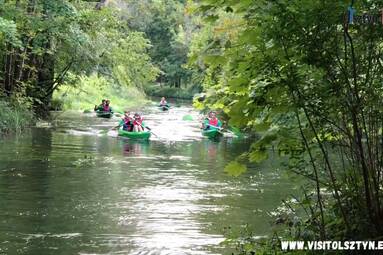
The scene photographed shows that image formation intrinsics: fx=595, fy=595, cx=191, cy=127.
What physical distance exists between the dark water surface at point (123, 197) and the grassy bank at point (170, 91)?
50.1 m

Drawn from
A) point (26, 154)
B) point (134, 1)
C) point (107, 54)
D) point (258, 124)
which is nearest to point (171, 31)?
point (134, 1)

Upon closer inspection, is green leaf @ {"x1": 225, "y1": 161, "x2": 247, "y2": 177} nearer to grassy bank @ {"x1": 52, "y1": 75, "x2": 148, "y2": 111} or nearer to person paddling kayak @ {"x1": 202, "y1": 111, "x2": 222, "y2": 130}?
person paddling kayak @ {"x1": 202, "y1": 111, "x2": 222, "y2": 130}

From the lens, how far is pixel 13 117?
2317 cm

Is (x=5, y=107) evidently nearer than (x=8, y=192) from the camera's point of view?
No

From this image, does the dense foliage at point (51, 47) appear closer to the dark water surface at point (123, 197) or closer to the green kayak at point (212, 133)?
the dark water surface at point (123, 197)

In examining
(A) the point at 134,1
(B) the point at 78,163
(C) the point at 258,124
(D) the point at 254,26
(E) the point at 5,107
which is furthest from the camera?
(A) the point at 134,1

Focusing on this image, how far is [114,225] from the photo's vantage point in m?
9.59

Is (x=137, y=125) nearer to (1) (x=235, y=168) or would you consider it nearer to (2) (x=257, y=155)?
(1) (x=235, y=168)

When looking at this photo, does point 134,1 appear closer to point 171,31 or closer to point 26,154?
point 171,31

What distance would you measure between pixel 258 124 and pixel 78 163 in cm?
1178

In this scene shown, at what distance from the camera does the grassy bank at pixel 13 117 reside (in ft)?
73.7

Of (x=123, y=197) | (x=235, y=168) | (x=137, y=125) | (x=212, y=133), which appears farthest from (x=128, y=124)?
(x=235, y=168)

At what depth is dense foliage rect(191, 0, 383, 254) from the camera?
453cm

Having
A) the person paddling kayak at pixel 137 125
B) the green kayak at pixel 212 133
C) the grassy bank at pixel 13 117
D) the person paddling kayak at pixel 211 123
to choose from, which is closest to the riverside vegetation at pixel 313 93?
the grassy bank at pixel 13 117
